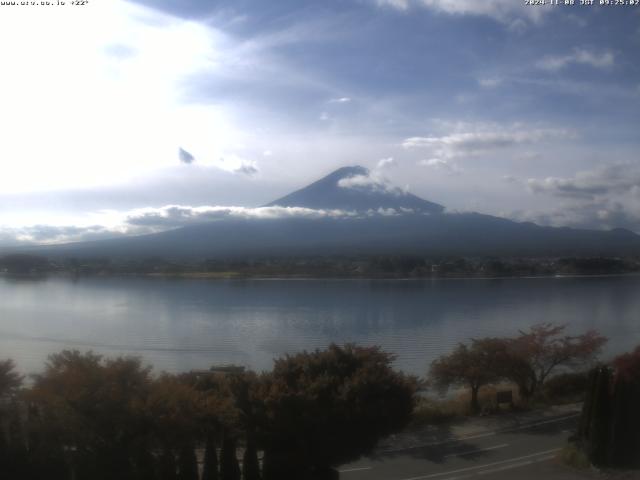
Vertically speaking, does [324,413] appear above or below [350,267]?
below

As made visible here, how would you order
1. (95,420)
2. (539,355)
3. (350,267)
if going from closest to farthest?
(95,420), (539,355), (350,267)

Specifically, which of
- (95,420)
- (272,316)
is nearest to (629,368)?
(95,420)

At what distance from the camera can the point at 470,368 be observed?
10.5 m

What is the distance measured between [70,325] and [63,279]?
38.6 feet

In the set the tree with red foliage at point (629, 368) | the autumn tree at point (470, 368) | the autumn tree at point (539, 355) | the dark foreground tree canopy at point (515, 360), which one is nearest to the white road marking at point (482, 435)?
the dark foreground tree canopy at point (515, 360)

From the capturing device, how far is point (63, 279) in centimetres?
3031

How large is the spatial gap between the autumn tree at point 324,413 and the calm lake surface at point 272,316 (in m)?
6.84

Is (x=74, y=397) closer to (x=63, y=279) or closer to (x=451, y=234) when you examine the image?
(x=63, y=279)

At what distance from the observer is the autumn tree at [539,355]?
11.0m

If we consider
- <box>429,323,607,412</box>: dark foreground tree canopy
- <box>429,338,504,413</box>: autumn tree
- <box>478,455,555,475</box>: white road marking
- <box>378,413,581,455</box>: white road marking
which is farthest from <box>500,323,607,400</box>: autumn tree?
<box>478,455,555,475</box>: white road marking

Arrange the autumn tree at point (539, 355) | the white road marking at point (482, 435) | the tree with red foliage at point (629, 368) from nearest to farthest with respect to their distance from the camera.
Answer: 1. the tree with red foliage at point (629, 368)
2. the white road marking at point (482, 435)
3. the autumn tree at point (539, 355)

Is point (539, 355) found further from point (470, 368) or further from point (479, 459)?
point (479, 459)

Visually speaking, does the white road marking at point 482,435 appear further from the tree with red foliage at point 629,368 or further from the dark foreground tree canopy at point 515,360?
the tree with red foliage at point 629,368

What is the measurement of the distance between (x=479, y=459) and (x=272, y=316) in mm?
15172
